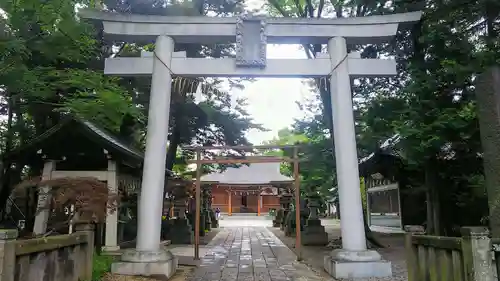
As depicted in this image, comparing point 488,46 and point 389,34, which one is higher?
point 389,34

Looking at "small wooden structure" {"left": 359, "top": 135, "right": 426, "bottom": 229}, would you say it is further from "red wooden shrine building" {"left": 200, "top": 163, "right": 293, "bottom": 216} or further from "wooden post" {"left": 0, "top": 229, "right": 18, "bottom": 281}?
"wooden post" {"left": 0, "top": 229, "right": 18, "bottom": 281}

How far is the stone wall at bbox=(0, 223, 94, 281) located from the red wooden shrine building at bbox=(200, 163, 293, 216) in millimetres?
21598

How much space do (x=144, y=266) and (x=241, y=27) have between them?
5109 mm

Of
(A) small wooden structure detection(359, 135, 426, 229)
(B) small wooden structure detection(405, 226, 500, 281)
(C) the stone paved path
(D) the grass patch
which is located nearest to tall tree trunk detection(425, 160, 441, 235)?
(A) small wooden structure detection(359, 135, 426, 229)

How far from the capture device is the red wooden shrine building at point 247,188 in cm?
3247

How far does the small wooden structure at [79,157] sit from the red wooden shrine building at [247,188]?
49.0 ft

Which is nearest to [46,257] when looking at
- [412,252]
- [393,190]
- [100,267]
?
[100,267]

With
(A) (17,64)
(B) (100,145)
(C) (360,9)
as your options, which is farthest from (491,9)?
(B) (100,145)

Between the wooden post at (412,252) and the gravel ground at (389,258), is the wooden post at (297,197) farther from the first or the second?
the wooden post at (412,252)

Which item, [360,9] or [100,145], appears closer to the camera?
[100,145]

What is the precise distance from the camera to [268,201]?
145ft

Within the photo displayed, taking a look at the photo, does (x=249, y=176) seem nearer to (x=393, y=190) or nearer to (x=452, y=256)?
(x=393, y=190)

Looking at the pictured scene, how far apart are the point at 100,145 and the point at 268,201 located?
3355cm

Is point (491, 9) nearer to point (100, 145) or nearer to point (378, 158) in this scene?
point (378, 158)
